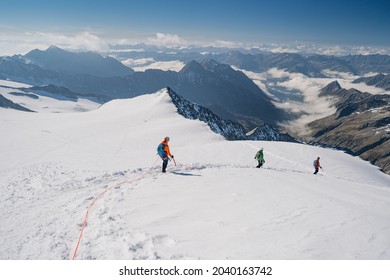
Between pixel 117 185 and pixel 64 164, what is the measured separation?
12.5 m

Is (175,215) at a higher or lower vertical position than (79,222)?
higher

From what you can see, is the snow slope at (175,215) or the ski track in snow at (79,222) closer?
the snow slope at (175,215)

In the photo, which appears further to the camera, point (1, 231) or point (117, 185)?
point (117, 185)

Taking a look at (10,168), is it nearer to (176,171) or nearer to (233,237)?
(176,171)

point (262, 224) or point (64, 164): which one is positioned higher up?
point (262, 224)

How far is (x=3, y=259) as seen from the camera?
460 inches

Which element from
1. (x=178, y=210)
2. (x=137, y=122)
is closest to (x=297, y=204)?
(x=178, y=210)

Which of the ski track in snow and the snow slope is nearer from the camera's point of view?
the snow slope

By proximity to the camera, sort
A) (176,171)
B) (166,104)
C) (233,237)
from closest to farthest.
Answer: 1. (233,237)
2. (176,171)
3. (166,104)
